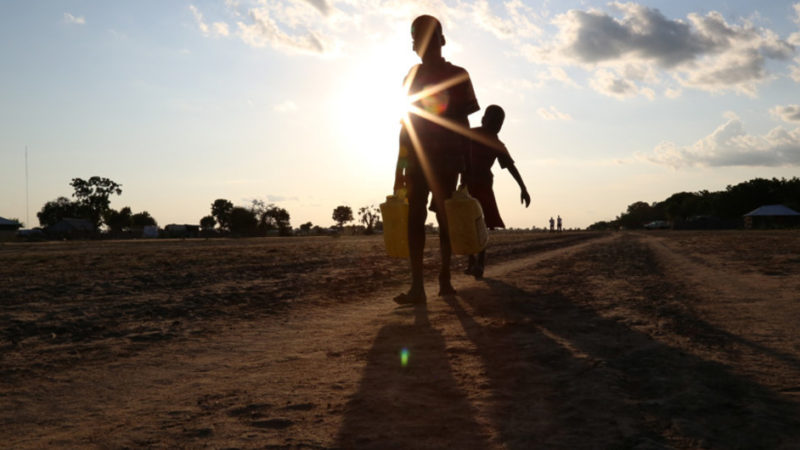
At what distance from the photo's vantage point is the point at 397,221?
16.6ft

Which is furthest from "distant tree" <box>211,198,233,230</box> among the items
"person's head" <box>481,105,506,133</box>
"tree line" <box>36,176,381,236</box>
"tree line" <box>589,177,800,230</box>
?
"person's head" <box>481,105,506,133</box>

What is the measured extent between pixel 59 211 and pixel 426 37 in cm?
13337

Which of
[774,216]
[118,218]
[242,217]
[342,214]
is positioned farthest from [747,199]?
[118,218]

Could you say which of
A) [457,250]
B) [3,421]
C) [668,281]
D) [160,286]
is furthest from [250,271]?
[3,421]

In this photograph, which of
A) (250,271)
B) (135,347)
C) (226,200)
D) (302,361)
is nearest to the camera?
(302,361)

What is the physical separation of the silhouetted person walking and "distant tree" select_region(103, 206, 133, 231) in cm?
13072

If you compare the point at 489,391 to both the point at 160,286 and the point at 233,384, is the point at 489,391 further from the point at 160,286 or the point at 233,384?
the point at 160,286

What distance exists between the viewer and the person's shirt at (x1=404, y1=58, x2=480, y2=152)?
15.3 feet

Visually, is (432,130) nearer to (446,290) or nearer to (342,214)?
(446,290)

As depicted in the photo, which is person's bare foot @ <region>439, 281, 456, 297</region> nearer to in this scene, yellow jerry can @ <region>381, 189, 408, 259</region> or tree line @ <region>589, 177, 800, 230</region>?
yellow jerry can @ <region>381, 189, 408, 259</region>

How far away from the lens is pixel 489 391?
6.64ft

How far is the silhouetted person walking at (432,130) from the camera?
465cm

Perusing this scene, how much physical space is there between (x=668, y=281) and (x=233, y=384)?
4215 mm

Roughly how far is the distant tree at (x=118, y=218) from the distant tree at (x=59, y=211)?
5.82 m
